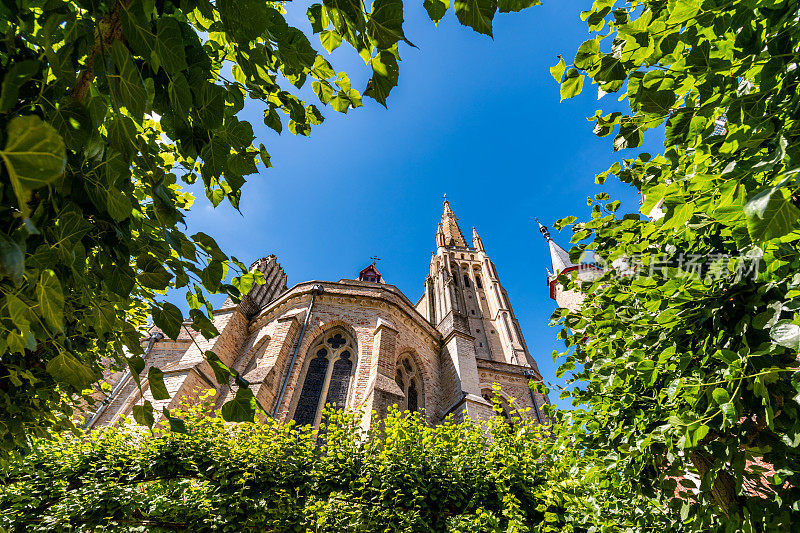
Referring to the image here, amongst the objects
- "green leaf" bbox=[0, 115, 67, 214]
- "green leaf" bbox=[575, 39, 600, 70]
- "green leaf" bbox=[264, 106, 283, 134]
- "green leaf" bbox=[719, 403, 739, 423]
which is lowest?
"green leaf" bbox=[0, 115, 67, 214]

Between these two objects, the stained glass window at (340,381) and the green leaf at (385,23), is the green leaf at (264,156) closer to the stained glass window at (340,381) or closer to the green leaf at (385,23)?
the green leaf at (385,23)

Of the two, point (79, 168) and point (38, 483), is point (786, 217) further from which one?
point (38, 483)

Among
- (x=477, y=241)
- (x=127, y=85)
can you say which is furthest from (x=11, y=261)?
(x=477, y=241)

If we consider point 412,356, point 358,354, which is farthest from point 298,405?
point 412,356

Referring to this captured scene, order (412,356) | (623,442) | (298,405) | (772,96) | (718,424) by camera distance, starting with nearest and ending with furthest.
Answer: (772,96)
(718,424)
(623,442)
(298,405)
(412,356)

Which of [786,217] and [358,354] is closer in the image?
[786,217]

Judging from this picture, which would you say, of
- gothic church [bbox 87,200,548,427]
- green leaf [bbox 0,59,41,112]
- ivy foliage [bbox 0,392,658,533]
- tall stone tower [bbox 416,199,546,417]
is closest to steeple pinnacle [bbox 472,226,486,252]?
tall stone tower [bbox 416,199,546,417]

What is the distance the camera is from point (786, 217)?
1.36 meters

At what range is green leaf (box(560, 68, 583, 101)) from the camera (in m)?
2.36

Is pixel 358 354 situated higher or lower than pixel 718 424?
higher

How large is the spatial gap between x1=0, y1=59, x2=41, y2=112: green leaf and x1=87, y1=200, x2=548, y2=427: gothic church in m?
10.2

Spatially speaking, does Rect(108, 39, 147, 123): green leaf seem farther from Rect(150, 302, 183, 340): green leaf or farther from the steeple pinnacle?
the steeple pinnacle

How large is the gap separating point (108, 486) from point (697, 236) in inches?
379

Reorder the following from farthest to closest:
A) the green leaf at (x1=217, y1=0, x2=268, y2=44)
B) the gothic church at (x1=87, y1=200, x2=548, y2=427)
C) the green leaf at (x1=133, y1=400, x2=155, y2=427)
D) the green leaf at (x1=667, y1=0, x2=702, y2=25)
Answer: the gothic church at (x1=87, y1=200, x2=548, y2=427), the green leaf at (x1=667, y1=0, x2=702, y2=25), the green leaf at (x1=133, y1=400, x2=155, y2=427), the green leaf at (x1=217, y1=0, x2=268, y2=44)
